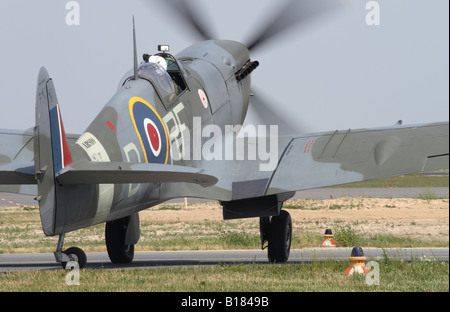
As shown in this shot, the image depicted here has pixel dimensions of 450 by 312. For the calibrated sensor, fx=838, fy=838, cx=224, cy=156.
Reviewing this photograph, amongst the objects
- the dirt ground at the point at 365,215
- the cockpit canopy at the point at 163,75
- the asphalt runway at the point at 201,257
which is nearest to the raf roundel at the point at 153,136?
the cockpit canopy at the point at 163,75

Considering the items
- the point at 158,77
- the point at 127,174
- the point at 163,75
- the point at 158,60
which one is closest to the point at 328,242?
the point at 158,60

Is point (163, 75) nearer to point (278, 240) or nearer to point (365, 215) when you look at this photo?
point (278, 240)

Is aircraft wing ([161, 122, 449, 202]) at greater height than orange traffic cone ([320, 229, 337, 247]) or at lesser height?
greater

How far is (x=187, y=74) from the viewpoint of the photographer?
16141mm

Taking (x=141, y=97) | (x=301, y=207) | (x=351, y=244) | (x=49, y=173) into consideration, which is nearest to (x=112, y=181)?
(x=49, y=173)

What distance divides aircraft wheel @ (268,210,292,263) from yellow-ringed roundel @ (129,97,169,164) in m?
3.19

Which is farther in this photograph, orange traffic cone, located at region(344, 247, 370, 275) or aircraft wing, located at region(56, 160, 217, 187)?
orange traffic cone, located at region(344, 247, 370, 275)

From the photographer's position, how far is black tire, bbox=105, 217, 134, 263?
16.0 meters

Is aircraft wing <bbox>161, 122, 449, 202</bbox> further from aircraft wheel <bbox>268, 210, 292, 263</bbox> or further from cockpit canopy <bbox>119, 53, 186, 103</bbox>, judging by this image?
cockpit canopy <bbox>119, 53, 186, 103</bbox>

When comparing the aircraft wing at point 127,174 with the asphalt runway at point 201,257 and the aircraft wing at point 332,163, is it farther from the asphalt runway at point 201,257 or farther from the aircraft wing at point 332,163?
the asphalt runway at point 201,257

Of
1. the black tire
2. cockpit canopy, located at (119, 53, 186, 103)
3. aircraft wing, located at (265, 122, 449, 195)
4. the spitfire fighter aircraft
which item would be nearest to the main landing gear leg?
the spitfire fighter aircraft

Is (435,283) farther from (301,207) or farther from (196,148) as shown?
(301,207)

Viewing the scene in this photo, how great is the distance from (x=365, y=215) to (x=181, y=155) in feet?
57.8

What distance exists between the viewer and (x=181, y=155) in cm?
1469
